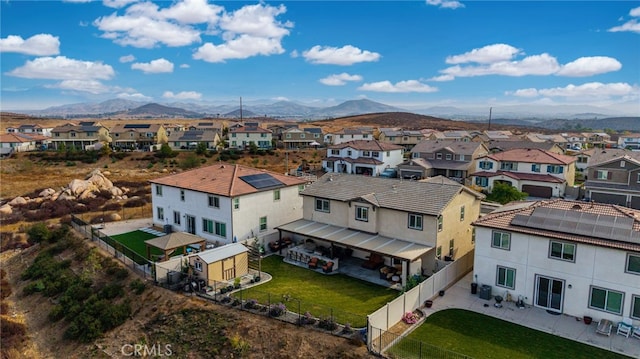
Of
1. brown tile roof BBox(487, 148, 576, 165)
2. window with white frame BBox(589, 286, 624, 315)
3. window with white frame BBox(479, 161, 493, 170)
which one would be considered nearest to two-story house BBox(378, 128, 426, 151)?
window with white frame BBox(479, 161, 493, 170)

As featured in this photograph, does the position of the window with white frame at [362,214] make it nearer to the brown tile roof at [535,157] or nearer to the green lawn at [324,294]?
the green lawn at [324,294]

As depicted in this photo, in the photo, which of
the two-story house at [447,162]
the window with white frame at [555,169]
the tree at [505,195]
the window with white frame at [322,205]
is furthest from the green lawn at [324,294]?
the two-story house at [447,162]

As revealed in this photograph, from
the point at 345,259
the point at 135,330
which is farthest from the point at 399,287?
the point at 135,330

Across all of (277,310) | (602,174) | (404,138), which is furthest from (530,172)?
(404,138)

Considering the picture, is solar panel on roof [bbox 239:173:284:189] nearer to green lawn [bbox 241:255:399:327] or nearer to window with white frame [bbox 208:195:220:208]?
window with white frame [bbox 208:195:220:208]

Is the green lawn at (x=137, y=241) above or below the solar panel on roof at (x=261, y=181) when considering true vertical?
below

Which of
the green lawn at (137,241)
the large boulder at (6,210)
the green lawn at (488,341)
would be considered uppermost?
the green lawn at (137,241)

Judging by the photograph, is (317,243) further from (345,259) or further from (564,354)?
(564,354)
